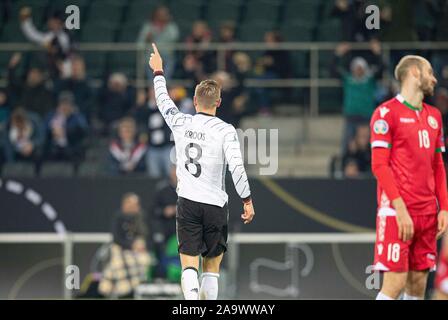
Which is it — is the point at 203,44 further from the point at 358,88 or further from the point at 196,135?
the point at 196,135

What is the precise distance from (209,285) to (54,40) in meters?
9.20

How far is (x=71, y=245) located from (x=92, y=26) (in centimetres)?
486

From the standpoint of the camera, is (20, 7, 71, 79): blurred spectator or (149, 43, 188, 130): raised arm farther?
(20, 7, 71, 79): blurred spectator

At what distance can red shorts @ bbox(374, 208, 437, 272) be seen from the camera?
8367 millimetres

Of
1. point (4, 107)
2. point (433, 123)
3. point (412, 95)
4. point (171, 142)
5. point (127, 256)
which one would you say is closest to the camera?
point (412, 95)

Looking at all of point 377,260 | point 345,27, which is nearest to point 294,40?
point 345,27

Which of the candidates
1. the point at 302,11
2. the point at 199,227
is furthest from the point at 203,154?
the point at 302,11

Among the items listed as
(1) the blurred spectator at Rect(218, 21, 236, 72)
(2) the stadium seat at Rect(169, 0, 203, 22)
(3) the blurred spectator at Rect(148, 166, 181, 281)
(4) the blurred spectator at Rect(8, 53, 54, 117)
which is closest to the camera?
(3) the blurred spectator at Rect(148, 166, 181, 281)

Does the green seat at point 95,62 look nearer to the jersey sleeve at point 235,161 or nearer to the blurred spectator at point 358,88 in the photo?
the blurred spectator at point 358,88

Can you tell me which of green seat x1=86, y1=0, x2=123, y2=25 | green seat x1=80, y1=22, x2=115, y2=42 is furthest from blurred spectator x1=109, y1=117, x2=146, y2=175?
green seat x1=86, y1=0, x2=123, y2=25

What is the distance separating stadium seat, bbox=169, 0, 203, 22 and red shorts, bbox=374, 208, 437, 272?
1124 centimetres

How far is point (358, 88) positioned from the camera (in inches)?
643

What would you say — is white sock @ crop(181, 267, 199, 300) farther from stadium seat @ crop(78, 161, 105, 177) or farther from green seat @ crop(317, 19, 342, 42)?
green seat @ crop(317, 19, 342, 42)

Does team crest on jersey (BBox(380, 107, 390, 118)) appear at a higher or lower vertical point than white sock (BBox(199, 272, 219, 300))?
higher
